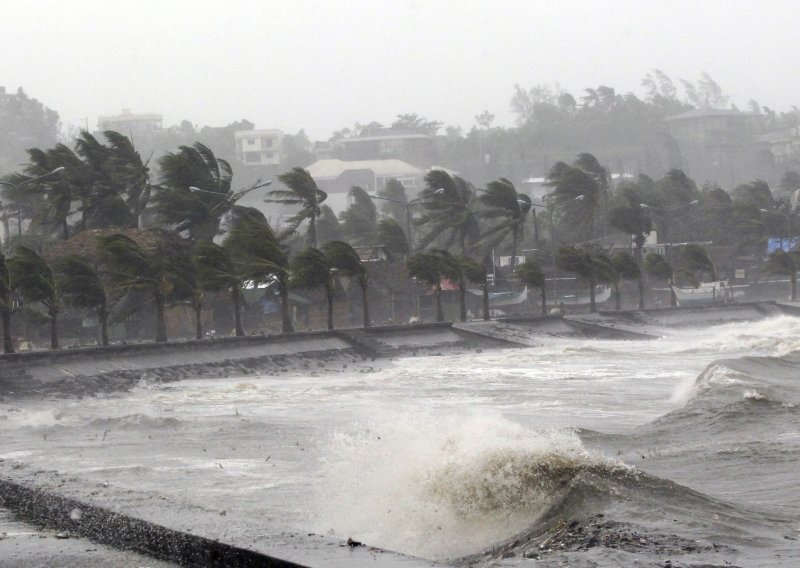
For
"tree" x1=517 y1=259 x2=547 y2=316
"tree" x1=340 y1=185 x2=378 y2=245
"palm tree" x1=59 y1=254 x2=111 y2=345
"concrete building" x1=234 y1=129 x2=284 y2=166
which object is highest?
"concrete building" x1=234 y1=129 x2=284 y2=166

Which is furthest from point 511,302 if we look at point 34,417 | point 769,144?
point 769,144

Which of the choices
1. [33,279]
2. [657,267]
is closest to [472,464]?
[33,279]

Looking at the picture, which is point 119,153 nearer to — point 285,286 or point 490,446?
point 285,286

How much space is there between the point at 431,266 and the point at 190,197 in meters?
11.5

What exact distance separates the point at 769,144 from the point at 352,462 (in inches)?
7143

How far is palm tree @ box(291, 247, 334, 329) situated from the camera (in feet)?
151

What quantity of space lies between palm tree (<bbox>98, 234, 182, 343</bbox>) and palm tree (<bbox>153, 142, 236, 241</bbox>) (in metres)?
7.81

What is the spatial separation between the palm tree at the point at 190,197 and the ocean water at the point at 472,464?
60.8 feet

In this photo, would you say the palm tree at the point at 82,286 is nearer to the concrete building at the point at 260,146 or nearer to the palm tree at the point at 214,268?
the palm tree at the point at 214,268

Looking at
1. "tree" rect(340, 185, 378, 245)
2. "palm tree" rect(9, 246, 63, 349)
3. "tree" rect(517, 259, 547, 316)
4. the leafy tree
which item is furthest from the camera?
"tree" rect(340, 185, 378, 245)

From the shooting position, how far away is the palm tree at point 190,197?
4772 cm

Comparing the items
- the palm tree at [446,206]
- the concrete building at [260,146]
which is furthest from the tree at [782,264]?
the concrete building at [260,146]

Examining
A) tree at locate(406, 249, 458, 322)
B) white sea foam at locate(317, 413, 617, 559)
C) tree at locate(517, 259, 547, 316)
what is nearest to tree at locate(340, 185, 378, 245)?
tree at locate(517, 259, 547, 316)

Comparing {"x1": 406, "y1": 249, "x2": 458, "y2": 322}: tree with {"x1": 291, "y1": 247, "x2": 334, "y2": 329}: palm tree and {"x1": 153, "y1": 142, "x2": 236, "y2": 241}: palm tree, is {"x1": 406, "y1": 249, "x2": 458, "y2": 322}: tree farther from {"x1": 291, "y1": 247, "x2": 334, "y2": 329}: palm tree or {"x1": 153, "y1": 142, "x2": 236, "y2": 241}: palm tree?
{"x1": 153, "y1": 142, "x2": 236, "y2": 241}: palm tree
